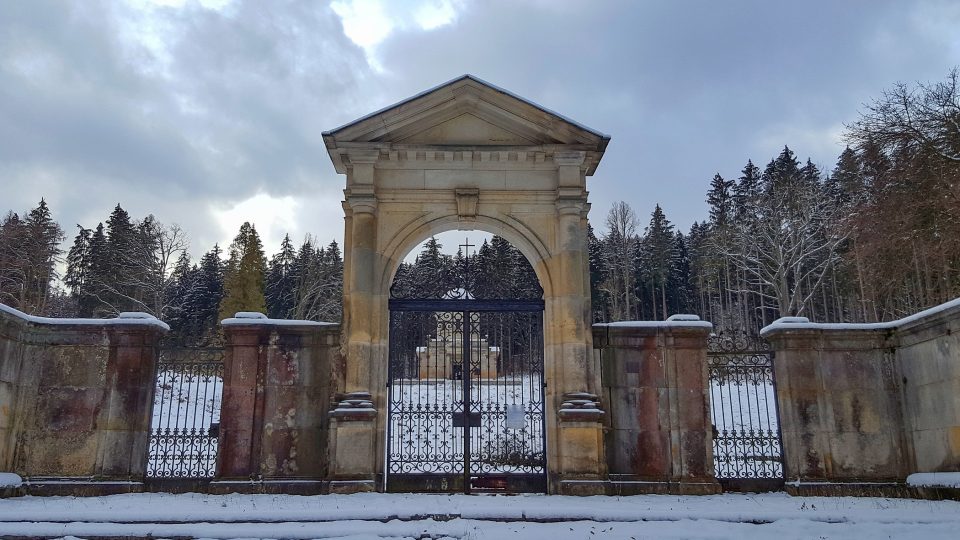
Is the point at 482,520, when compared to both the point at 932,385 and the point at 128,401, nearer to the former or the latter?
the point at 128,401

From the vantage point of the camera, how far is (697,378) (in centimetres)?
1152

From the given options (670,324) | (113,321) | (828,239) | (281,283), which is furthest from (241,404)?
(281,283)

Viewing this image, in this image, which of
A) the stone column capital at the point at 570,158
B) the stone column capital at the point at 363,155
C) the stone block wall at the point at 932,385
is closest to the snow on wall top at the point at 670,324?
the stone column capital at the point at 570,158

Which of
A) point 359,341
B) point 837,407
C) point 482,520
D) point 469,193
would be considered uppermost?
point 469,193

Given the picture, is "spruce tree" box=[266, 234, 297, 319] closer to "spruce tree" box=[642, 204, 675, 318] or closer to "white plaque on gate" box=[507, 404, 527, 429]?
"spruce tree" box=[642, 204, 675, 318]

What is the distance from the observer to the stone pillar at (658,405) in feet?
36.7

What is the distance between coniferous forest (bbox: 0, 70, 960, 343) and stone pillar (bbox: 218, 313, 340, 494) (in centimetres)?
256

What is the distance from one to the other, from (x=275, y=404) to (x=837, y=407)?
904 cm

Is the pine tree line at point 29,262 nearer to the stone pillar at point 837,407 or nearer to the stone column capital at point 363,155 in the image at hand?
the stone column capital at point 363,155

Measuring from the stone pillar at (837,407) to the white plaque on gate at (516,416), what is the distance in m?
4.15

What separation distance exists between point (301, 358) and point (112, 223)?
1752 inches

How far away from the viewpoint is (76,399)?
11.3 meters

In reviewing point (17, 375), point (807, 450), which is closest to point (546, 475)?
point (807, 450)

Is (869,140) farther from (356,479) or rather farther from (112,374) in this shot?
(112,374)
